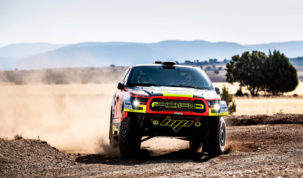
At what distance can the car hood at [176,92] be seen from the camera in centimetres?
994

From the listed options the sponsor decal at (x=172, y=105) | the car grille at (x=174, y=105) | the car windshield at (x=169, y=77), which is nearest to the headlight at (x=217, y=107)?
the car grille at (x=174, y=105)

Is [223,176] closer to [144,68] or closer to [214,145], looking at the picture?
[214,145]

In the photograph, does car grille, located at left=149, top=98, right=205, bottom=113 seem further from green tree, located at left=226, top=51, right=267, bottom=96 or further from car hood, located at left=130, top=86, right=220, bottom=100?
green tree, located at left=226, top=51, right=267, bottom=96

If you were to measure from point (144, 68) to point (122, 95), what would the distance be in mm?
919

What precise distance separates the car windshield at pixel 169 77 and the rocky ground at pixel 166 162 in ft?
5.09

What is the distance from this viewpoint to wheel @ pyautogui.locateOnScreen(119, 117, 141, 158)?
988 centimetres

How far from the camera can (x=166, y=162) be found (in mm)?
9656

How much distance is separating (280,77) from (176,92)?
184ft

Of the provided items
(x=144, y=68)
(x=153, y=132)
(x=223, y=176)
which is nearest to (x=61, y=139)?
(x=144, y=68)

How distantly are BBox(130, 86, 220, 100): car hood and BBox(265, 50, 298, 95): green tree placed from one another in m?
55.0

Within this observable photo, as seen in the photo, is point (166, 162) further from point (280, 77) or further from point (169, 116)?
point (280, 77)

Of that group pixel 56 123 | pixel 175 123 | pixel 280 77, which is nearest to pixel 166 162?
pixel 175 123

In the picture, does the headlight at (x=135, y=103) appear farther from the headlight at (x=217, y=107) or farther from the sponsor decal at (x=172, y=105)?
the headlight at (x=217, y=107)

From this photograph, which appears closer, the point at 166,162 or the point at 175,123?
the point at 166,162
